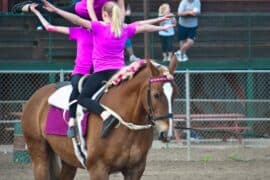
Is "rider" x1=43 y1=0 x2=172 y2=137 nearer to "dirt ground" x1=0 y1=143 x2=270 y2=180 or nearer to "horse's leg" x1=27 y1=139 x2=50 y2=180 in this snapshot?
"horse's leg" x1=27 y1=139 x2=50 y2=180

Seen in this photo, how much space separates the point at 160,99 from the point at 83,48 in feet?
5.29

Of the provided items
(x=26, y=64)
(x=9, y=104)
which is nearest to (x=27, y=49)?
(x=26, y=64)

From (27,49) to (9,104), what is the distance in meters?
2.35

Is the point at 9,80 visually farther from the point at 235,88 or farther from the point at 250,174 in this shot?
the point at 250,174

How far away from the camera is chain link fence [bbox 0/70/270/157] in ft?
56.3

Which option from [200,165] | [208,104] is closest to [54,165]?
[200,165]

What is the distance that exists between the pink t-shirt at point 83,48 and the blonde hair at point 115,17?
23.8 inches

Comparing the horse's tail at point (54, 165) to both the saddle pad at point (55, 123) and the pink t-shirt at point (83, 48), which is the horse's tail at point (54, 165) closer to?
the saddle pad at point (55, 123)

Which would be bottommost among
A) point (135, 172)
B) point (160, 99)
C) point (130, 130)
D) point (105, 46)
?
point (135, 172)

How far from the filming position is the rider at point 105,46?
8656 millimetres

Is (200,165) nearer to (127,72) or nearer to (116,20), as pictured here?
(127,72)

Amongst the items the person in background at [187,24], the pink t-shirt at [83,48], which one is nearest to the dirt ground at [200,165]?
the person in background at [187,24]

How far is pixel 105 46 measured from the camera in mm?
8797

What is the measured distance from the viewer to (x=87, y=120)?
8.89 m
